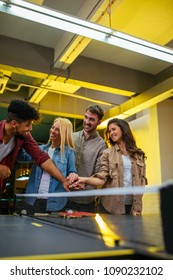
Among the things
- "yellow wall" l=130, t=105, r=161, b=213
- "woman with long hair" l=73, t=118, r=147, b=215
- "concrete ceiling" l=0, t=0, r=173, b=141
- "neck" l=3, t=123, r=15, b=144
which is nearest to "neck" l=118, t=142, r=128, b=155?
"woman with long hair" l=73, t=118, r=147, b=215

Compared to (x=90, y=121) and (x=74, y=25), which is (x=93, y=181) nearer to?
(x=90, y=121)

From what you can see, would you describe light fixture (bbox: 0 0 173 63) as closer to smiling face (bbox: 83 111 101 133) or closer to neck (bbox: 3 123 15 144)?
smiling face (bbox: 83 111 101 133)

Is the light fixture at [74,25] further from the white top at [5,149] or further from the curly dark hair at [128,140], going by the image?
the white top at [5,149]

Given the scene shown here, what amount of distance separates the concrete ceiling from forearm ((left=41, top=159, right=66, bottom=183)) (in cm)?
133

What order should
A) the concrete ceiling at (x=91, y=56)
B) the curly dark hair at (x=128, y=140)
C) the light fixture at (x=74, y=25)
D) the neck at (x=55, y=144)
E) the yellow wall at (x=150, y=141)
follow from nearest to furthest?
the light fixture at (x=74, y=25) → the curly dark hair at (x=128, y=140) → the neck at (x=55, y=144) → the concrete ceiling at (x=91, y=56) → the yellow wall at (x=150, y=141)

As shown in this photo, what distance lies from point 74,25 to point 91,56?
1.69 meters

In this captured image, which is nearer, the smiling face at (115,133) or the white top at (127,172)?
the white top at (127,172)

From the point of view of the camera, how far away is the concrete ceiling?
2.53 m

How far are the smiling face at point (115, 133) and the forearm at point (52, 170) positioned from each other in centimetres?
50

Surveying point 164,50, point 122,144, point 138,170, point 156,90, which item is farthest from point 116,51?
point 138,170

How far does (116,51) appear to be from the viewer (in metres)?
3.36

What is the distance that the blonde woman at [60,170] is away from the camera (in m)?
1.67

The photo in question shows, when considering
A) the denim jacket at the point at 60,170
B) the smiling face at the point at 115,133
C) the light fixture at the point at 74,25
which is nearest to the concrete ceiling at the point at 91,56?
the light fixture at the point at 74,25
